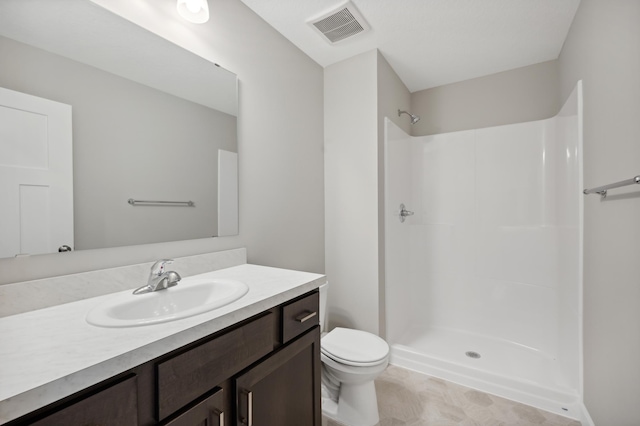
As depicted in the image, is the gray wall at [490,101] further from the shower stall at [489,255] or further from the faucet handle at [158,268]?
the faucet handle at [158,268]

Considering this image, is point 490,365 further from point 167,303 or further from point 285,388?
point 167,303

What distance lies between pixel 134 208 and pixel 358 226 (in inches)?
57.9

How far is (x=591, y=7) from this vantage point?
146cm

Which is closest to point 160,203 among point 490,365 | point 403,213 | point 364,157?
point 364,157

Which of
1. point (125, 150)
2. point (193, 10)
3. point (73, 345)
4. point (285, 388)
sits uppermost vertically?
point (193, 10)

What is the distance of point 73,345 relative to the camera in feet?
2.11

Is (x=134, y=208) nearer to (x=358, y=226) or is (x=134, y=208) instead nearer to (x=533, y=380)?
(x=358, y=226)

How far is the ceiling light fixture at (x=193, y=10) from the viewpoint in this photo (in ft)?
4.07

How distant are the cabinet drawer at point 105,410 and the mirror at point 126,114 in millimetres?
642

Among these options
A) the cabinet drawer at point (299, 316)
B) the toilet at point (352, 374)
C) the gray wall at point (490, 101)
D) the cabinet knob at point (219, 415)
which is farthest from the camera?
the gray wall at point (490, 101)

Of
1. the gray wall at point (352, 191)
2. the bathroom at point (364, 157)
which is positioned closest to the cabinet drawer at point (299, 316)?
the bathroom at point (364, 157)

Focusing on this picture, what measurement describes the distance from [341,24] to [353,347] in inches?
78.9

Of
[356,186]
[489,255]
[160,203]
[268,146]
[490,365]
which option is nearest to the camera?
[160,203]

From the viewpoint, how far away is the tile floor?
1.61m
